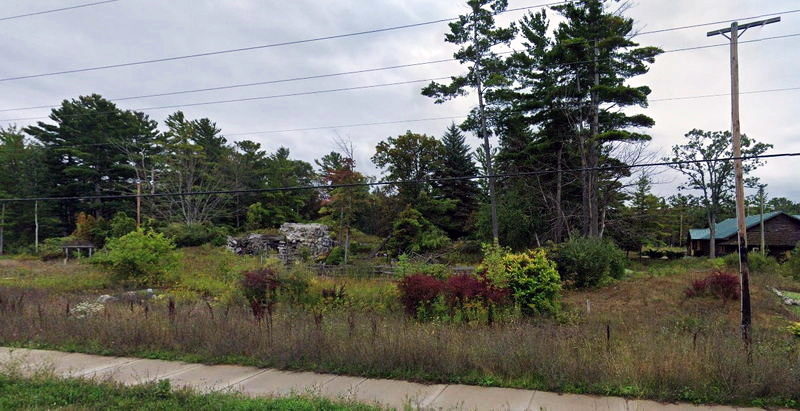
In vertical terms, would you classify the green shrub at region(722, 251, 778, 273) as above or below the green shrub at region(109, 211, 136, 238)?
below

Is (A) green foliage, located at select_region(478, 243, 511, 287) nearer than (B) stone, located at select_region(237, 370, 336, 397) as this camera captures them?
No

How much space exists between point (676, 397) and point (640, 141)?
790 inches

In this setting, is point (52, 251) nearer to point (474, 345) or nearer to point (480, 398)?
point (474, 345)

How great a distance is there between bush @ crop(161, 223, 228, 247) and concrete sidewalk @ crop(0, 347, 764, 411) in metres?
25.0

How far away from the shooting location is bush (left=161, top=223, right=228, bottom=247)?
100 ft

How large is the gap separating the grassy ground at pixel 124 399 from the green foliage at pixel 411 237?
20.8m

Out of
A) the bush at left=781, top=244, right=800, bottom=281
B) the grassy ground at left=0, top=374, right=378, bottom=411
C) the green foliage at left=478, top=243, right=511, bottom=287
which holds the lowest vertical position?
the bush at left=781, top=244, right=800, bottom=281

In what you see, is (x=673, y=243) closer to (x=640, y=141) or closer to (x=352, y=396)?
(x=640, y=141)

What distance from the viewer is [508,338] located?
6.23 m

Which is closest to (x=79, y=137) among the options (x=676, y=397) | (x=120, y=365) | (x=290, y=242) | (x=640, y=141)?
(x=290, y=242)

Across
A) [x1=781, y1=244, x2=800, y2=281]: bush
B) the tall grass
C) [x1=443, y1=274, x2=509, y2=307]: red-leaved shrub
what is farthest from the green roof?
the tall grass

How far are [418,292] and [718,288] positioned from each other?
29.0 ft

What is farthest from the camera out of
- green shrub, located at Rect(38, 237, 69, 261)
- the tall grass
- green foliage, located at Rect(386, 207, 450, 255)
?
green shrub, located at Rect(38, 237, 69, 261)

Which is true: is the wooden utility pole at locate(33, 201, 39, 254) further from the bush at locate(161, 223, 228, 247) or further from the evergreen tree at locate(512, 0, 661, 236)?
the evergreen tree at locate(512, 0, 661, 236)
